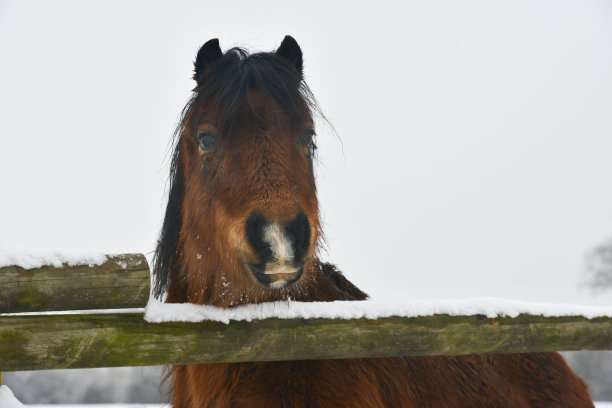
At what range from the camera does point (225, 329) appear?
2.18 metres

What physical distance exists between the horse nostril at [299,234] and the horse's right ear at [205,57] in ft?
4.47

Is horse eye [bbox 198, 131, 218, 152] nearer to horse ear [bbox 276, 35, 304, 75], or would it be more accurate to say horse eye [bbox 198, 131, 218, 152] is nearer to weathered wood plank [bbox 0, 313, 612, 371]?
horse ear [bbox 276, 35, 304, 75]

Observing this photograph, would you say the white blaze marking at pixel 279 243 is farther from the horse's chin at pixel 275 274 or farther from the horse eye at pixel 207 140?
the horse eye at pixel 207 140

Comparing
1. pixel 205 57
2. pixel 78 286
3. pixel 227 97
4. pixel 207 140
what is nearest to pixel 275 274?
pixel 78 286

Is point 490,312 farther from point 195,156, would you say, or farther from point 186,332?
point 195,156

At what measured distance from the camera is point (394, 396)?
2871mm

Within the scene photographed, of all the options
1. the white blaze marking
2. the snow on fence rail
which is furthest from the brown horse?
the snow on fence rail

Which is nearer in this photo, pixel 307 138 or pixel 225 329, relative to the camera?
pixel 225 329

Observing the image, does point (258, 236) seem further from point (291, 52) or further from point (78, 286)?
point (291, 52)

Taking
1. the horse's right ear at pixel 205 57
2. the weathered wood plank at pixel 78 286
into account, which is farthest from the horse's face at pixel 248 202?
the weathered wood plank at pixel 78 286

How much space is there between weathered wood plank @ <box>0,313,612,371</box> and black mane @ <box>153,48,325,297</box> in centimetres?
102

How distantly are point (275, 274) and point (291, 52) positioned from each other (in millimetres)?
1769

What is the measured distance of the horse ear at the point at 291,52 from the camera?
10.8ft

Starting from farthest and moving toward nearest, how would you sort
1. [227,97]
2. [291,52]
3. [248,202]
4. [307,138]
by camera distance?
[291,52] → [307,138] → [227,97] → [248,202]
